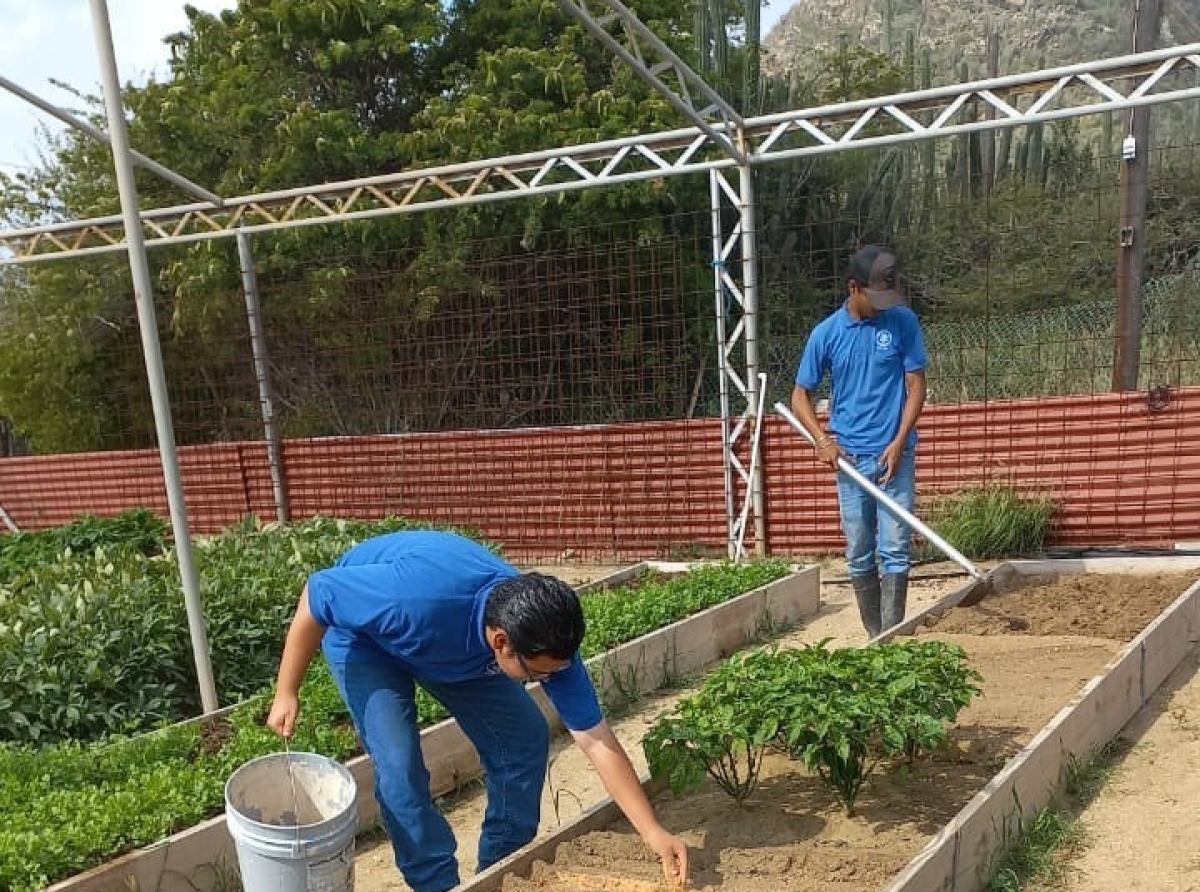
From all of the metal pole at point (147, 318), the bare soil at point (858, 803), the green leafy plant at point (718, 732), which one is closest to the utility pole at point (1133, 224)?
the bare soil at point (858, 803)

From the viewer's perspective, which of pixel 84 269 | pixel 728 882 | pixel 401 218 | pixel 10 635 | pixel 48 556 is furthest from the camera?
pixel 84 269

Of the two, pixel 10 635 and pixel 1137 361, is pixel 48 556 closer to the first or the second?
pixel 10 635

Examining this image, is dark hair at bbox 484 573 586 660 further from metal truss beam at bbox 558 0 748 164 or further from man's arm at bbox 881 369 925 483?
metal truss beam at bbox 558 0 748 164

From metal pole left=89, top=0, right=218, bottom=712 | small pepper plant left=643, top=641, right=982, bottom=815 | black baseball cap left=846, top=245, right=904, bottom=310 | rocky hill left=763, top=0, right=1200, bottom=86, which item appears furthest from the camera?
rocky hill left=763, top=0, right=1200, bottom=86

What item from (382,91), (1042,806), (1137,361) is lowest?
(1042,806)

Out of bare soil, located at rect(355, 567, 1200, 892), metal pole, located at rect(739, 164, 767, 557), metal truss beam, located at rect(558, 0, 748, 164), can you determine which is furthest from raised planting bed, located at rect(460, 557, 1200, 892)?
metal truss beam, located at rect(558, 0, 748, 164)

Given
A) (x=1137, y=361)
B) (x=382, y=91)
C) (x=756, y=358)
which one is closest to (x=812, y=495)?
(x=756, y=358)

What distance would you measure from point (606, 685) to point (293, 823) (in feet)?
7.64

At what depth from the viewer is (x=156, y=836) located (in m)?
3.42

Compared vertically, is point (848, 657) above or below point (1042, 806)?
above

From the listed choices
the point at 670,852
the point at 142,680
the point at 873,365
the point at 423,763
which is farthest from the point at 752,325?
the point at 670,852

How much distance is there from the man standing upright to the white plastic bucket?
3.23m

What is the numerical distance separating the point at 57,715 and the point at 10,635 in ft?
1.89

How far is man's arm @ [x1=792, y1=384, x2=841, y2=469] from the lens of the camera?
5.39 meters
